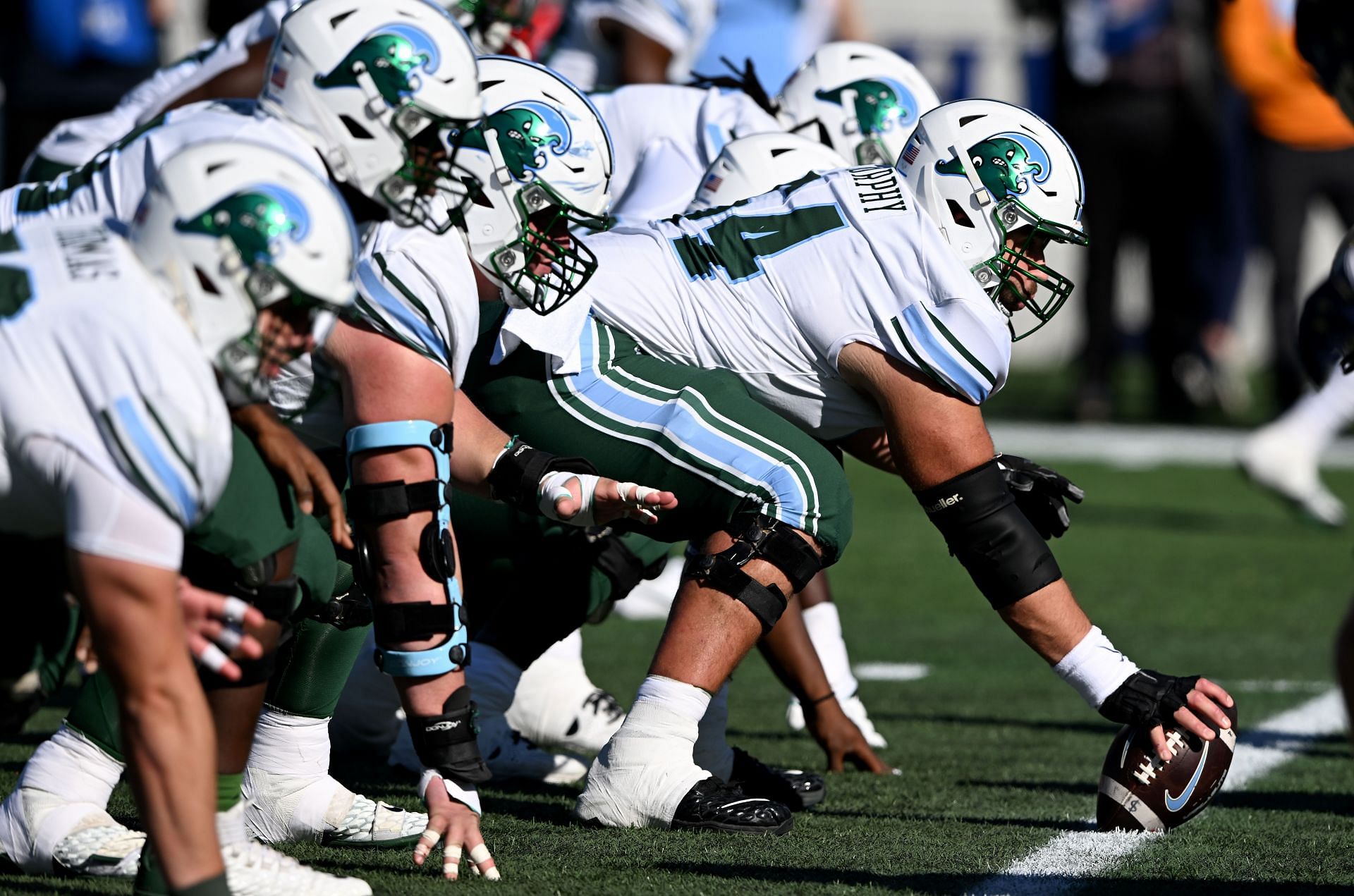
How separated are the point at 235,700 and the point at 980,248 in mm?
1842

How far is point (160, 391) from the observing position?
2.61 metres

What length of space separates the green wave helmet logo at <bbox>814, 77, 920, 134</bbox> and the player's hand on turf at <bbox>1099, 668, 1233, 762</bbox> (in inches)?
69.1

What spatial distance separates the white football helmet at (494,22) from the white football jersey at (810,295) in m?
1.27

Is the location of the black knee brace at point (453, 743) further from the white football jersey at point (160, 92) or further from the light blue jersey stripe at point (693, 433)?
the white football jersey at point (160, 92)

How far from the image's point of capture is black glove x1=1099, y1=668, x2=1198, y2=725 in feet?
12.6

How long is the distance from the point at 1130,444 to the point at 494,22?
723 centimetres

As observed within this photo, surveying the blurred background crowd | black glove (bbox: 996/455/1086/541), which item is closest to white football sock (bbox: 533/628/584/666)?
black glove (bbox: 996/455/1086/541)

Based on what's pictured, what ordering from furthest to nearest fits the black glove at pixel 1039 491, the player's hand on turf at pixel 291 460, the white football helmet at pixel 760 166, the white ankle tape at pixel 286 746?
the white football helmet at pixel 760 166 < the black glove at pixel 1039 491 < the white ankle tape at pixel 286 746 < the player's hand on turf at pixel 291 460

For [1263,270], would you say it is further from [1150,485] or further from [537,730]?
[537,730]

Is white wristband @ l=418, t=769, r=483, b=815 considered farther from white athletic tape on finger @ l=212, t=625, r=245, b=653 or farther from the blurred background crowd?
the blurred background crowd

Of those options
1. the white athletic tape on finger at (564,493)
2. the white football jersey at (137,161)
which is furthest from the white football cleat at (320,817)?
the white football jersey at (137,161)

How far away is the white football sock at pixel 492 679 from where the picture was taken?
4.35 m

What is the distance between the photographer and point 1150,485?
412 inches

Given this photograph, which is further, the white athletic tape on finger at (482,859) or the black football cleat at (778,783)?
the black football cleat at (778,783)
